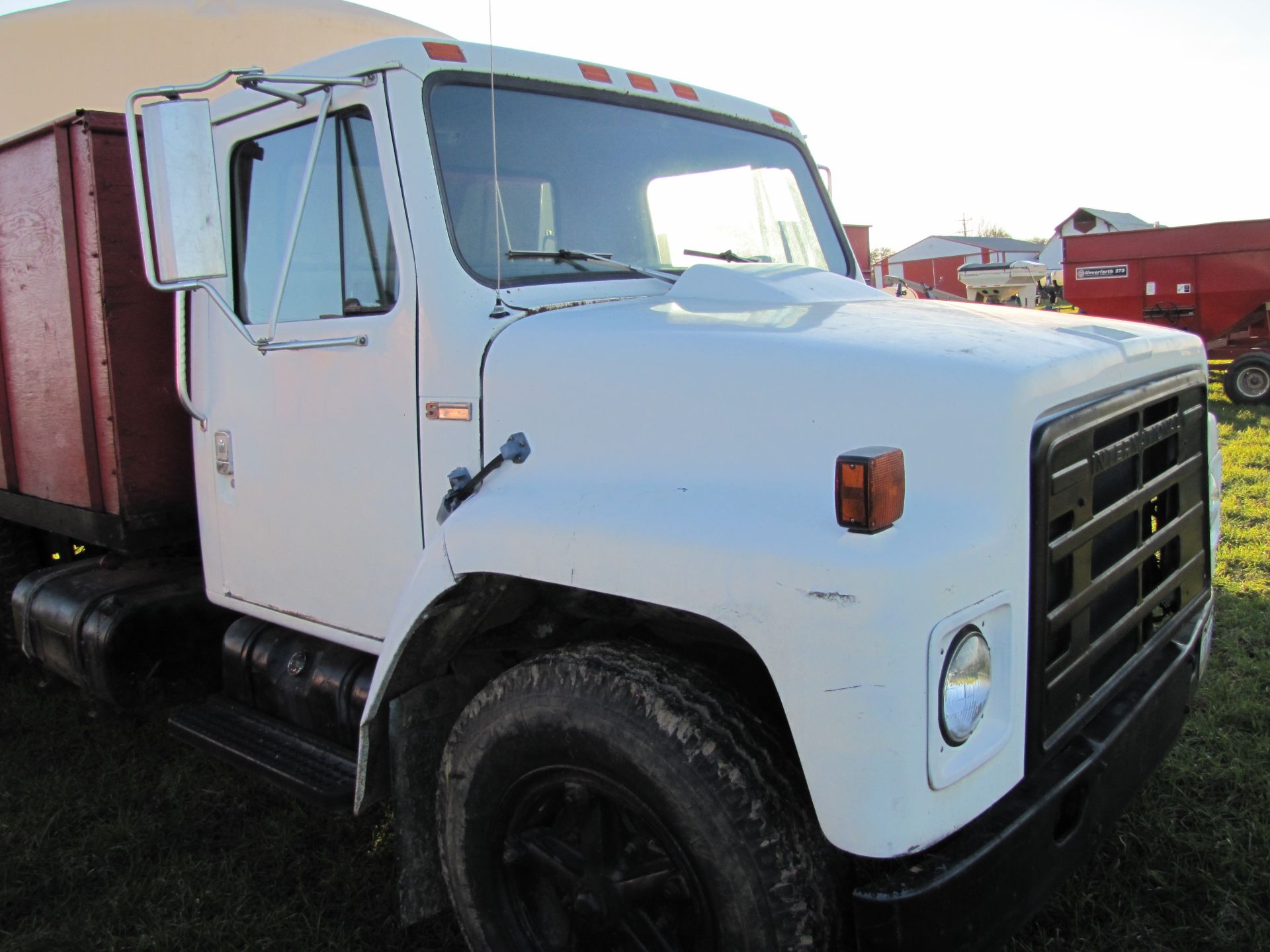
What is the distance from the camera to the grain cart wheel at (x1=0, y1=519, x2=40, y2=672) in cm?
460

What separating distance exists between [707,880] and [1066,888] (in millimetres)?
1530

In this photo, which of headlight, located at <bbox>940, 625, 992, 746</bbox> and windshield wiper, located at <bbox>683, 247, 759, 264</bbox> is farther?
windshield wiper, located at <bbox>683, 247, 759, 264</bbox>

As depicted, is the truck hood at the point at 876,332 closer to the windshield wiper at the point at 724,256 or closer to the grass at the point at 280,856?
the windshield wiper at the point at 724,256

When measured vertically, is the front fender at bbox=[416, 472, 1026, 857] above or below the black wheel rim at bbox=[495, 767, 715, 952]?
above

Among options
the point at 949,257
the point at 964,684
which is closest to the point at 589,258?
the point at 964,684

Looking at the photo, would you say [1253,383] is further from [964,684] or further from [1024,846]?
[964,684]

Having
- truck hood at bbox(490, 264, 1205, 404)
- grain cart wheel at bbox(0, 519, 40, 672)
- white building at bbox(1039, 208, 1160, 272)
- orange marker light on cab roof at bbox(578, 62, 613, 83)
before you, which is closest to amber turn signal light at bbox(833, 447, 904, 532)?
truck hood at bbox(490, 264, 1205, 404)

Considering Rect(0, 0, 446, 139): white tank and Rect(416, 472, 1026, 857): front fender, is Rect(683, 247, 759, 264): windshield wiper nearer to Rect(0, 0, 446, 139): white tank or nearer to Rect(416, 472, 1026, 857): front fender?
Rect(416, 472, 1026, 857): front fender

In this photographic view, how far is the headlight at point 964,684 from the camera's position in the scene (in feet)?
5.56

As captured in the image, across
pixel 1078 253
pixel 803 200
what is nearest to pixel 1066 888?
pixel 803 200

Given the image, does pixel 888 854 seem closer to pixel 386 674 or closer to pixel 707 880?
pixel 707 880

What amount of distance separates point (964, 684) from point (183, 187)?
6.53 feet

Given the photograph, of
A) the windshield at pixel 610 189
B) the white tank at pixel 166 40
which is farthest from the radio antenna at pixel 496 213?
the white tank at pixel 166 40

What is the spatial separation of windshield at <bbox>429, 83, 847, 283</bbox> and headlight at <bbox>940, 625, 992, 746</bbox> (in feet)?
4.65
